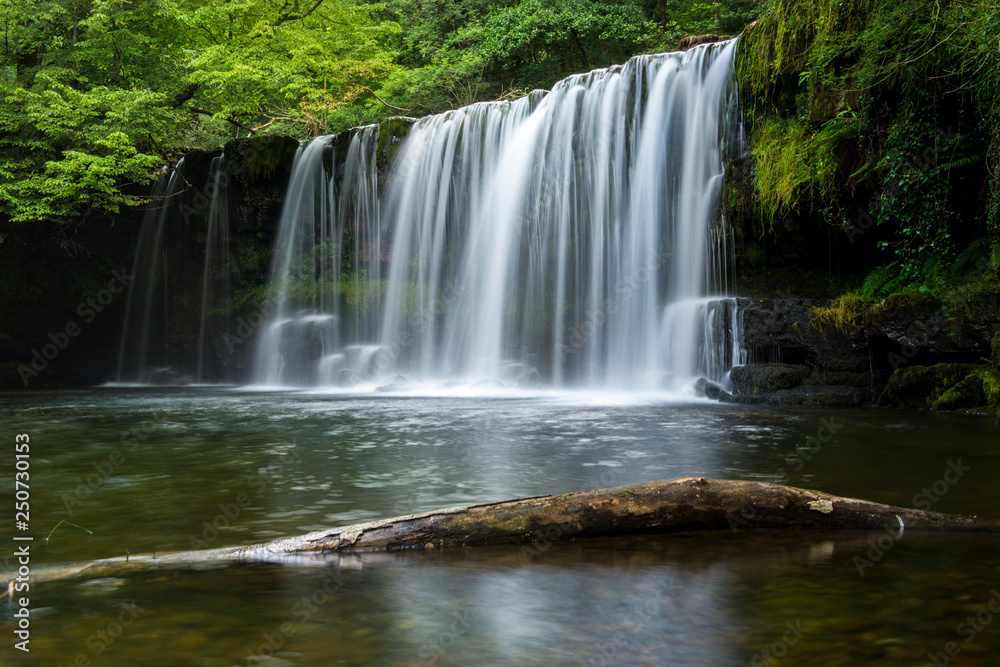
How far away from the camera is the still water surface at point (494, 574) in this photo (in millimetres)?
2854

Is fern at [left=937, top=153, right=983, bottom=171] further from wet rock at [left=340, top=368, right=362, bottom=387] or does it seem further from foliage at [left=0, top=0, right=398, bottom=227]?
foliage at [left=0, top=0, right=398, bottom=227]

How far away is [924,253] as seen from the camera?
1082 centimetres

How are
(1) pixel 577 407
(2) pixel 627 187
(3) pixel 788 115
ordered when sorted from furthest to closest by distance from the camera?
(2) pixel 627 187
(3) pixel 788 115
(1) pixel 577 407

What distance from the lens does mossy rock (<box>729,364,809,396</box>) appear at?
1195 centimetres

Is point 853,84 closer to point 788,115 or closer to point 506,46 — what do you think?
point 788,115

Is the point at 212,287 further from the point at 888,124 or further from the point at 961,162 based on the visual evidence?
the point at 961,162

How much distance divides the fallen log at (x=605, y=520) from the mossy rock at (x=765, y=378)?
784 cm

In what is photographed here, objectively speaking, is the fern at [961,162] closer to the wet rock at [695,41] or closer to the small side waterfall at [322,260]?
the wet rock at [695,41]

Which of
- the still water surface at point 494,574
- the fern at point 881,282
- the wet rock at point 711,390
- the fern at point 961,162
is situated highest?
the fern at point 961,162

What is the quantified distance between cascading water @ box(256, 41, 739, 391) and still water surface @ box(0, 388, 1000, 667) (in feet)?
22.9

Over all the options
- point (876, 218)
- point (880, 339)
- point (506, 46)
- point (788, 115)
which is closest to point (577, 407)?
point (880, 339)

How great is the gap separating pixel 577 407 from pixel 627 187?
5690 millimetres

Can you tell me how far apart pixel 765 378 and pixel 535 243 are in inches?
260

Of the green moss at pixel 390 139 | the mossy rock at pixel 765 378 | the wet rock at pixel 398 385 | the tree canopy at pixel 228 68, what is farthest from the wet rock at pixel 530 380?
the tree canopy at pixel 228 68
